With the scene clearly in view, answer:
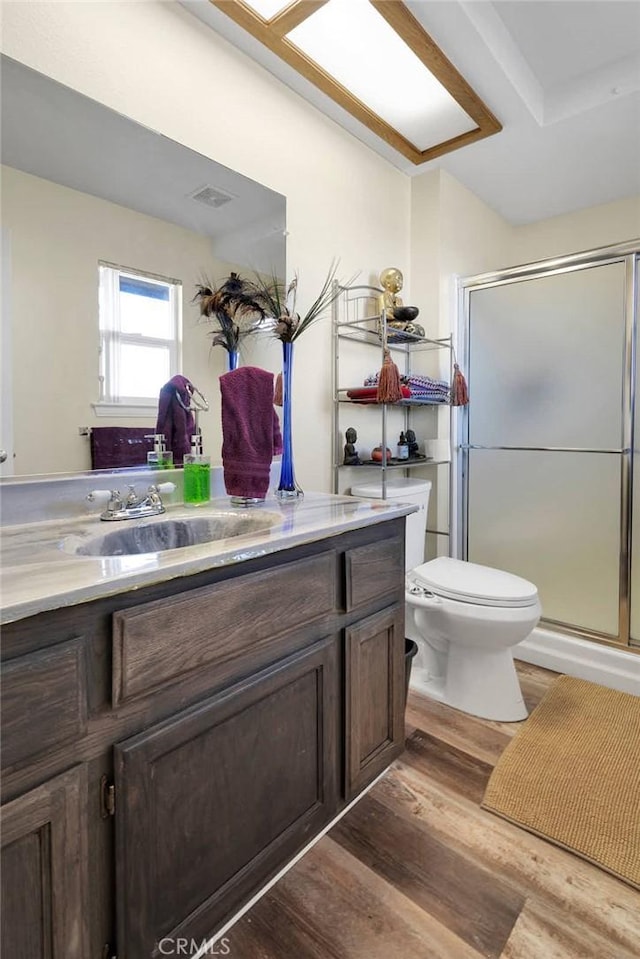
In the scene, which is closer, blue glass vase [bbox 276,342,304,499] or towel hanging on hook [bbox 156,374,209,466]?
towel hanging on hook [bbox 156,374,209,466]

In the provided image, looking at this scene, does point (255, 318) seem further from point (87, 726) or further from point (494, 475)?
point (494, 475)

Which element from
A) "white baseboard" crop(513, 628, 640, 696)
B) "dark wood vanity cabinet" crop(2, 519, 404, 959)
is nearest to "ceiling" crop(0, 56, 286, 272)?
"dark wood vanity cabinet" crop(2, 519, 404, 959)

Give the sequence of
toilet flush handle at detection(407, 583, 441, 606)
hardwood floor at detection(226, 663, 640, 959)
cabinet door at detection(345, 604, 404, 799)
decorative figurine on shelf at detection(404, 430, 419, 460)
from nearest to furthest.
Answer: hardwood floor at detection(226, 663, 640, 959) → cabinet door at detection(345, 604, 404, 799) → toilet flush handle at detection(407, 583, 441, 606) → decorative figurine on shelf at detection(404, 430, 419, 460)

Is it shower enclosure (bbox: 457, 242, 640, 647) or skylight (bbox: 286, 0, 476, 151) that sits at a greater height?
skylight (bbox: 286, 0, 476, 151)

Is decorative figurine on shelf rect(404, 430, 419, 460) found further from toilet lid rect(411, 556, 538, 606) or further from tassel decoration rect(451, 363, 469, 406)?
toilet lid rect(411, 556, 538, 606)

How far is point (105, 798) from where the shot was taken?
0.72 m

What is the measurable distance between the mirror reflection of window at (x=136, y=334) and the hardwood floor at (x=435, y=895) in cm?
127

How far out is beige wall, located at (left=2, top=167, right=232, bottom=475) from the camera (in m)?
1.10

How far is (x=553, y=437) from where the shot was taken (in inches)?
88.5

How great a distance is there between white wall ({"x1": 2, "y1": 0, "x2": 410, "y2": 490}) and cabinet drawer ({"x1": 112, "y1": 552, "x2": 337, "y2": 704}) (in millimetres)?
852

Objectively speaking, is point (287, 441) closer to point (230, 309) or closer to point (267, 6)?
point (230, 309)

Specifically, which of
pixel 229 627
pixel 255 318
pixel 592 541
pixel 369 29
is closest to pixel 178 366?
pixel 255 318

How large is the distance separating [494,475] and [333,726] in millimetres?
1650

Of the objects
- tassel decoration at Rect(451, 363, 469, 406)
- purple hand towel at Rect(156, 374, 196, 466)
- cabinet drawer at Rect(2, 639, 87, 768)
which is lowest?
cabinet drawer at Rect(2, 639, 87, 768)
